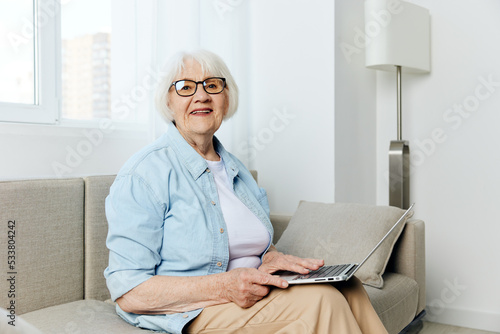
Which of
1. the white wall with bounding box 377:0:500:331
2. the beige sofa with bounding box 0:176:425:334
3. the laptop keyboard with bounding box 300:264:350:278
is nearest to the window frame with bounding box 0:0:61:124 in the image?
the beige sofa with bounding box 0:176:425:334

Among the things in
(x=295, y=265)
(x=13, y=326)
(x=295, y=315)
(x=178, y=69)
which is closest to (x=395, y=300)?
(x=295, y=265)

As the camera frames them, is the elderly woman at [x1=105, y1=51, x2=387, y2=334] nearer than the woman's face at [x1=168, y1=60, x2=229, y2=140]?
Yes

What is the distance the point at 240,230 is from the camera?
145cm

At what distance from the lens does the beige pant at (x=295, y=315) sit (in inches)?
44.4

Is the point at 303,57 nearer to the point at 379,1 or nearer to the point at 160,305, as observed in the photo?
the point at 379,1

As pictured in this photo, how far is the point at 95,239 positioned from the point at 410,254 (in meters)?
1.21

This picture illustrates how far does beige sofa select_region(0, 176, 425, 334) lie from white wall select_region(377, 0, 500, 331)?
1065 mm

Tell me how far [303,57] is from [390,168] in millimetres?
738

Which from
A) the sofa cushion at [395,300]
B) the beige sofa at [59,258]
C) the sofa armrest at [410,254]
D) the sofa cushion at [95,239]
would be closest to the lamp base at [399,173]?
the sofa armrest at [410,254]

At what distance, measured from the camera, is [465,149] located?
8.64ft

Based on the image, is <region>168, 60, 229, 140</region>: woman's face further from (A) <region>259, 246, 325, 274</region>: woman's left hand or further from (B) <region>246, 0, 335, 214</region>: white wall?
(B) <region>246, 0, 335, 214</region>: white wall

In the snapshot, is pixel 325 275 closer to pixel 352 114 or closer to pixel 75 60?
pixel 75 60

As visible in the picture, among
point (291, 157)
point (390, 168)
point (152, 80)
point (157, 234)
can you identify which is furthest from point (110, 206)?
point (390, 168)

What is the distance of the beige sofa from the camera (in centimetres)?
134
